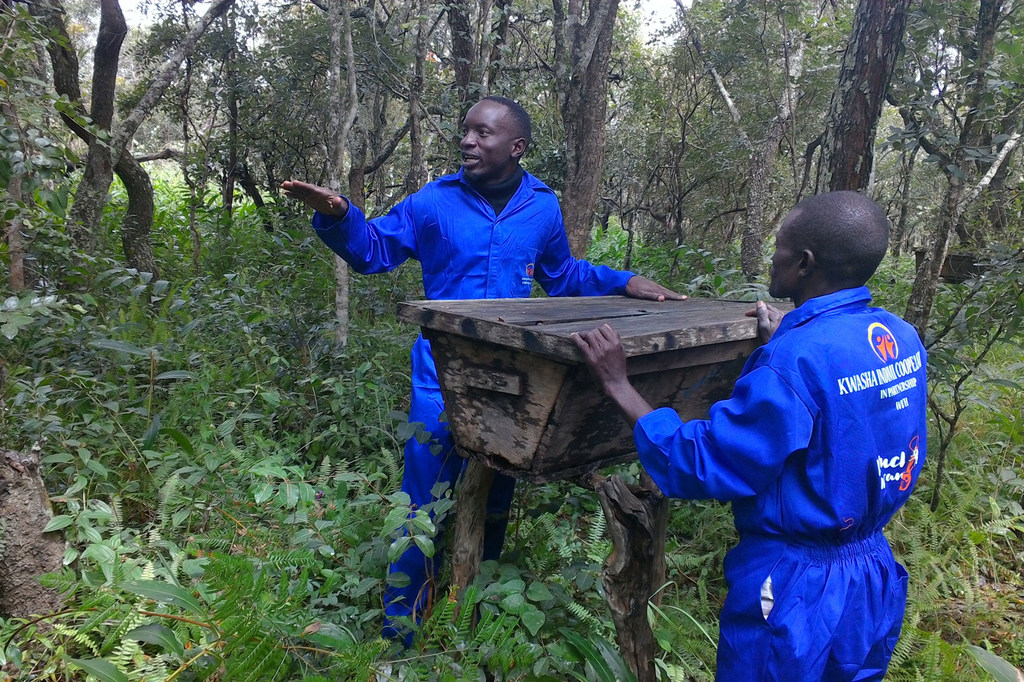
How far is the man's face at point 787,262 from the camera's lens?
1.67 metres

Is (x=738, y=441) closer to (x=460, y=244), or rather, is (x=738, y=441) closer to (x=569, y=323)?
(x=569, y=323)

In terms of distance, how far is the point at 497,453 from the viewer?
1.82 meters

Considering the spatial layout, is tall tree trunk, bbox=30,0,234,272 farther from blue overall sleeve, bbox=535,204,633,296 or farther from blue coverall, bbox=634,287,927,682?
blue coverall, bbox=634,287,927,682

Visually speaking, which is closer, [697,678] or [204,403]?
[697,678]

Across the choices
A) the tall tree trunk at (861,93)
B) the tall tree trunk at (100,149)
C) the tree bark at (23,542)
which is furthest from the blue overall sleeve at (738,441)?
the tall tree trunk at (100,149)

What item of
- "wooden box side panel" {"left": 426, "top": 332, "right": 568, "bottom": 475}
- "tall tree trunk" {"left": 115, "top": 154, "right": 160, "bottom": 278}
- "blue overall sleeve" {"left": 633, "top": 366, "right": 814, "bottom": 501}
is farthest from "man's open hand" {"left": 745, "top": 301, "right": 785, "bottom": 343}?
"tall tree trunk" {"left": 115, "top": 154, "right": 160, "bottom": 278}

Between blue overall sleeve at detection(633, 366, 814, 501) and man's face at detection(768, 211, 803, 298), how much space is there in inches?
11.3

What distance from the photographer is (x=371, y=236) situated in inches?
96.2

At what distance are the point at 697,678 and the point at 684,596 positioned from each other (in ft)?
1.81

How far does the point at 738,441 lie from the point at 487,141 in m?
1.52

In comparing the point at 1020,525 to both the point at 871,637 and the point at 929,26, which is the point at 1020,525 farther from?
the point at 929,26

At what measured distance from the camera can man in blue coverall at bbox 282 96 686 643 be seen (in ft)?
7.83

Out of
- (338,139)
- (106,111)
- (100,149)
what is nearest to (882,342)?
(338,139)

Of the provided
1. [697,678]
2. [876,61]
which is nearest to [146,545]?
[697,678]
